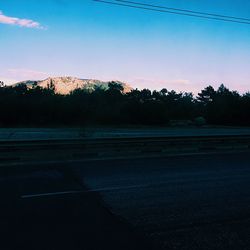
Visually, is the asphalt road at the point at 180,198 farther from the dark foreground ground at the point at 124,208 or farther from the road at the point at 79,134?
the road at the point at 79,134

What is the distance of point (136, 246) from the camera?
4.52 meters

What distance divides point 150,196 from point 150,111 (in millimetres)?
37597

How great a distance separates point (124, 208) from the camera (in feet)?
20.5

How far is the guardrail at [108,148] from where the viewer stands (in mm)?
12320

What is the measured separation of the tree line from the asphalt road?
3046cm

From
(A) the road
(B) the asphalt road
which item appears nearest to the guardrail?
(B) the asphalt road

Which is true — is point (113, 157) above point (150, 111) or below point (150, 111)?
below

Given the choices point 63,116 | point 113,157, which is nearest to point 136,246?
point 113,157

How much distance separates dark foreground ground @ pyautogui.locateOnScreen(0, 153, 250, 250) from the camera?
15.5ft

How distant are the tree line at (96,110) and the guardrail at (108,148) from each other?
25.9 m

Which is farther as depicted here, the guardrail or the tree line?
the tree line

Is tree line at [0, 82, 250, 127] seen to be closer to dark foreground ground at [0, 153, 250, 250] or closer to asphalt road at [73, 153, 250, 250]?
asphalt road at [73, 153, 250, 250]

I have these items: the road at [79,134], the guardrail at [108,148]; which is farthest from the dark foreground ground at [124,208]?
the road at [79,134]

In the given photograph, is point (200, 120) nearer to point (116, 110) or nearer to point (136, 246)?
point (116, 110)
